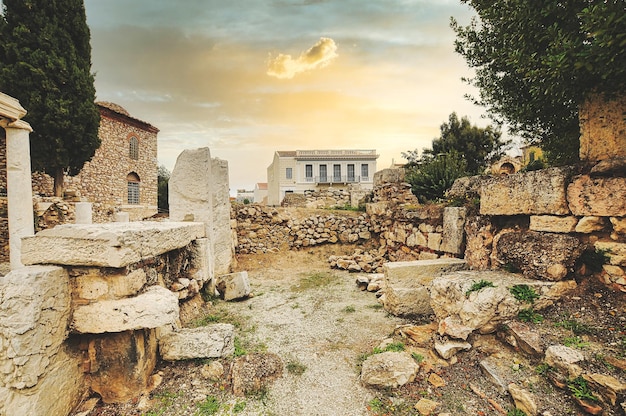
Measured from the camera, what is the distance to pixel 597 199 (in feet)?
10.5

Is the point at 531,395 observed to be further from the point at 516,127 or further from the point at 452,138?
the point at 452,138

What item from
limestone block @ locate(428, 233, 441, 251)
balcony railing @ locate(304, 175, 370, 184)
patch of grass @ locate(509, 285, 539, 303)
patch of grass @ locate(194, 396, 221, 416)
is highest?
balcony railing @ locate(304, 175, 370, 184)

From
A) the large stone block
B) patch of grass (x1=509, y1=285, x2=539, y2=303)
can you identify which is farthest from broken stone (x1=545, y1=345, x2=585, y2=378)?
the large stone block

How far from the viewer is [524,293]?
317cm

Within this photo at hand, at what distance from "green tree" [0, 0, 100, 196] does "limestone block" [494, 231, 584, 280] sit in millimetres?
16138

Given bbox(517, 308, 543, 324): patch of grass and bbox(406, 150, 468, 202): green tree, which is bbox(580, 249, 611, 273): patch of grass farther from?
bbox(406, 150, 468, 202): green tree

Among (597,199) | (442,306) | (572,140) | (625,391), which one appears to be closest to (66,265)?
(442,306)

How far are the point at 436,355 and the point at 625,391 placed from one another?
1.45 meters

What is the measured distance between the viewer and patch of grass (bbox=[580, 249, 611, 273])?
3152 mm

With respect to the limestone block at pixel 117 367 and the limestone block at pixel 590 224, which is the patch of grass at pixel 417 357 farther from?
the limestone block at pixel 117 367

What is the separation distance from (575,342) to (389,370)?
1720 millimetres

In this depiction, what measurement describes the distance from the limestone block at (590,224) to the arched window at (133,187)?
24.2 meters

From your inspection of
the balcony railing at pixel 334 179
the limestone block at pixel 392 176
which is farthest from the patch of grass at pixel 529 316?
the balcony railing at pixel 334 179

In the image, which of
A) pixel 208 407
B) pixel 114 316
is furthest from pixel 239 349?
pixel 114 316
